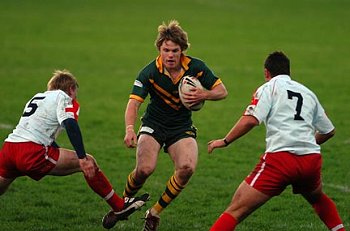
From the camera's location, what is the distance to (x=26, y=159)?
27.4ft

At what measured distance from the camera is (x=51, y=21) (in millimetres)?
34062

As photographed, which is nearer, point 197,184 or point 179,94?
point 179,94

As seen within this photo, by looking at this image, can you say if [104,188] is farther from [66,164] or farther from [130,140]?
[130,140]

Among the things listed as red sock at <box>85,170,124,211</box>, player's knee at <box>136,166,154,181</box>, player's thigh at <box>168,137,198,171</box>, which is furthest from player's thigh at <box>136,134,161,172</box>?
red sock at <box>85,170,124,211</box>

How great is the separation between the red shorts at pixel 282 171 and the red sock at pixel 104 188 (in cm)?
192

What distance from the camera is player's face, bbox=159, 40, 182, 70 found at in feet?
29.7

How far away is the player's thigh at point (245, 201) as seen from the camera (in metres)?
7.41

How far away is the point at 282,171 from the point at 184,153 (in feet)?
6.29

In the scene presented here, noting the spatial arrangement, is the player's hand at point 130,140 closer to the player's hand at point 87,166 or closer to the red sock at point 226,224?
the player's hand at point 87,166

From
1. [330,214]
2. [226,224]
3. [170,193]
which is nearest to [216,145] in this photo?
[226,224]

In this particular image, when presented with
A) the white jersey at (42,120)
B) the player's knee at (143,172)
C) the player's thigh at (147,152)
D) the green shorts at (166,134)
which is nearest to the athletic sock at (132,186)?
the player's knee at (143,172)

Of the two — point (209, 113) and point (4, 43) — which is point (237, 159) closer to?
point (209, 113)

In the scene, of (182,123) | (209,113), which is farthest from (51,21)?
(182,123)

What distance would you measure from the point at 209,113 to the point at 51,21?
18.1 m
